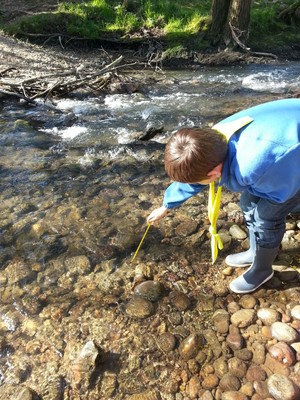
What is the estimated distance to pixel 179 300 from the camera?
97.7 inches

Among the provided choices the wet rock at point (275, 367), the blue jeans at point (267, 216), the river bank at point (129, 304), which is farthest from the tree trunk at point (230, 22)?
the wet rock at point (275, 367)

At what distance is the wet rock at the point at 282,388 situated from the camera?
75.0 inches

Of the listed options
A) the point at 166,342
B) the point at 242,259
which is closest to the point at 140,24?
the point at 242,259

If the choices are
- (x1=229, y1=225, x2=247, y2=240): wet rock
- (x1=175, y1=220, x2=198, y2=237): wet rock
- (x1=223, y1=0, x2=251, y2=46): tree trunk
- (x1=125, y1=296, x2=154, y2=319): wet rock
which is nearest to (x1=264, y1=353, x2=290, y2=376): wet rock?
(x1=125, y1=296, x2=154, y2=319): wet rock

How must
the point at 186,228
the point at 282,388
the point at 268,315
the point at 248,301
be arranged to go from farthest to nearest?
1. the point at 186,228
2. the point at 248,301
3. the point at 268,315
4. the point at 282,388

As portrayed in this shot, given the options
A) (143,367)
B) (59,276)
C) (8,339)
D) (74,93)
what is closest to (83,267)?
(59,276)

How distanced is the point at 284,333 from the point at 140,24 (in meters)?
9.12

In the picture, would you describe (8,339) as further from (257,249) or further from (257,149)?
(257,149)

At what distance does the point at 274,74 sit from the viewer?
7.76 meters

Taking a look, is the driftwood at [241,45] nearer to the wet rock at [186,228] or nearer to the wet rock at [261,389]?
the wet rock at [186,228]

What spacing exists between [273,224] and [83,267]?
1450 millimetres

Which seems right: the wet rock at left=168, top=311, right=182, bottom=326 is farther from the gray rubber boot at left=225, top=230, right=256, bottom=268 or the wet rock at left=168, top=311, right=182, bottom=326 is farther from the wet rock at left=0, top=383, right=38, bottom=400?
the wet rock at left=0, top=383, right=38, bottom=400

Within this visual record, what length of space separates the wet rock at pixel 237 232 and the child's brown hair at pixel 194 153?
1.33m

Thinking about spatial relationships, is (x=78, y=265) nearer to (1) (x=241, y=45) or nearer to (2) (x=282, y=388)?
(2) (x=282, y=388)
